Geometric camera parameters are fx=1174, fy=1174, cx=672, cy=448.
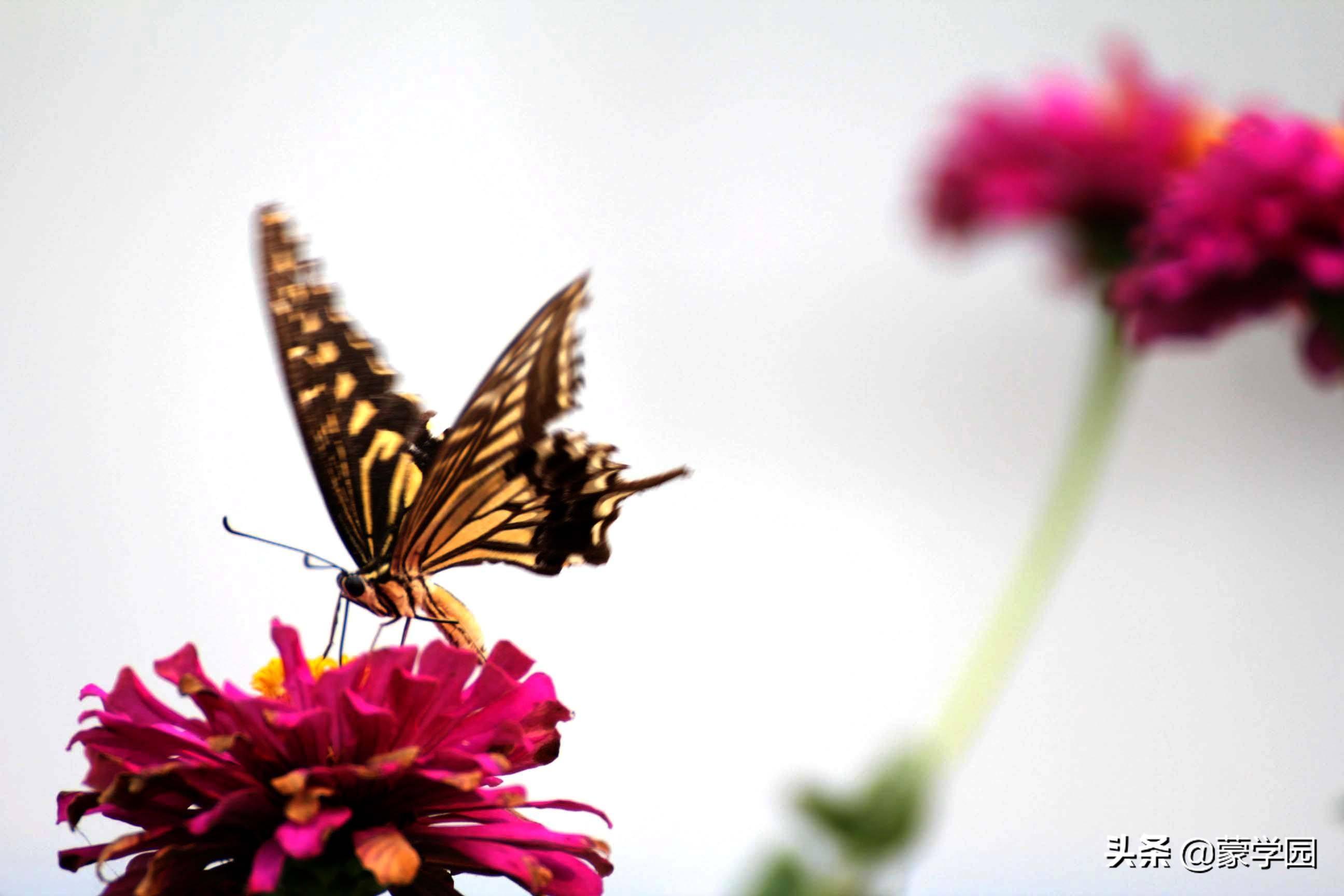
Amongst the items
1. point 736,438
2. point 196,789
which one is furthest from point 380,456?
point 736,438

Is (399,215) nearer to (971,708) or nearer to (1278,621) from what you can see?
(971,708)

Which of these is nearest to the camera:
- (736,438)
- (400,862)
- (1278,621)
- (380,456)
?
(400,862)

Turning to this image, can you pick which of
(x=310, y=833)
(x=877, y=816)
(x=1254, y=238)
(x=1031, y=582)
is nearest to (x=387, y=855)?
(x=310, y=833)

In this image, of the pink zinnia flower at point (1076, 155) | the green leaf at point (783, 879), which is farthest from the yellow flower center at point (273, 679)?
the pink zinnia flower at point (1076, 155)

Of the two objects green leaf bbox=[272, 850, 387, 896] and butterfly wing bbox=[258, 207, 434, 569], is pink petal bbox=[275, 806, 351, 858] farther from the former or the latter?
butterfly wing bbox=[258, 207, 434, 569]

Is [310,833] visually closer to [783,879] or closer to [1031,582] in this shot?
[783,879]

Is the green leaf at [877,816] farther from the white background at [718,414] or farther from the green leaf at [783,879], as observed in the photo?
the white background at [718,414]

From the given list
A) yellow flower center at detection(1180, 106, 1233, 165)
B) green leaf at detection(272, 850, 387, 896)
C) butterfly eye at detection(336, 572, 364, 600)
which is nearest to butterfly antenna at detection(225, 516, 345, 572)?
Result: butterfly eye at detection(336, 572, 364, 600)
